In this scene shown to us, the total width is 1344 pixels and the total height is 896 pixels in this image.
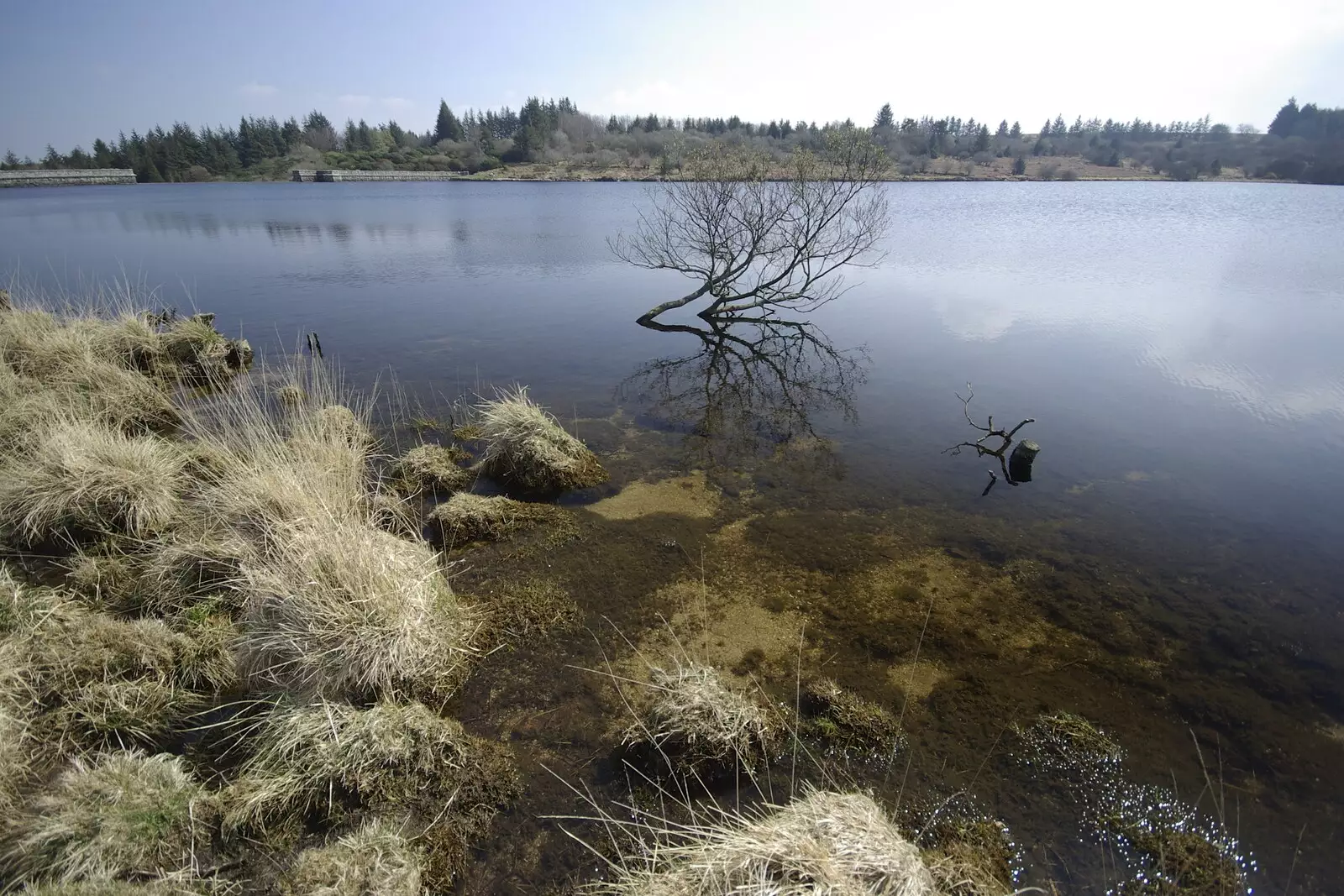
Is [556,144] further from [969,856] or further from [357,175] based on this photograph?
[969,856]

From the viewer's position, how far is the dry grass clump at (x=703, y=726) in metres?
4.07

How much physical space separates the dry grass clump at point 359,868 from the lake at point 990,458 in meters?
Result: 0.50

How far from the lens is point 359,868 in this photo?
10.5 feet

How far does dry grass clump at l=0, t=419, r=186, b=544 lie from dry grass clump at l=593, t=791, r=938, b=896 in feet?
20.3

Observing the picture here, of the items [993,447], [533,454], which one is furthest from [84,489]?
[993,447]

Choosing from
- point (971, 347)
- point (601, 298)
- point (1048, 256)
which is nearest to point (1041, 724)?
point (971, 347)

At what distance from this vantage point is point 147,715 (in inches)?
163

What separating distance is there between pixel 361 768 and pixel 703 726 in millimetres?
2147

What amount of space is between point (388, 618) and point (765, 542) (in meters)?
3.95

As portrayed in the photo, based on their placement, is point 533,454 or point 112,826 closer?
point 112,826

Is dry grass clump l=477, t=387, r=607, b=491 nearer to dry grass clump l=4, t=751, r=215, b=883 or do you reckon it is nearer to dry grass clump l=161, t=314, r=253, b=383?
dry grass clump l=4, t=751, r=215, b=883

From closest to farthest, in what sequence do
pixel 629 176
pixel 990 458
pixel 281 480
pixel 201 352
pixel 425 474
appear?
pixel 281 480 → pixel 425 474 → pixel 990 458 → pixel 201 352 → pixel 629 176

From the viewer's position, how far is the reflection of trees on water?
973cm

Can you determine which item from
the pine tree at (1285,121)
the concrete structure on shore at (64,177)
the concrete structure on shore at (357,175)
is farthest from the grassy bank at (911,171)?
the pine tree at (1285,121)
